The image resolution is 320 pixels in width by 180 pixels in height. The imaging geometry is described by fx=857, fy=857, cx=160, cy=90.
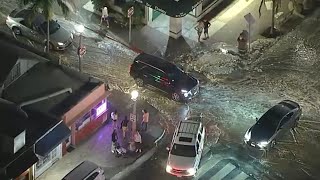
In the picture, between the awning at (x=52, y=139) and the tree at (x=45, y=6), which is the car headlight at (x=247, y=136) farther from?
the tree at (x=45, y=6)

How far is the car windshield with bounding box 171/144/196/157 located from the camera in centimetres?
5328

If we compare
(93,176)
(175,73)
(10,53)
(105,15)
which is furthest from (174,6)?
(93,176)

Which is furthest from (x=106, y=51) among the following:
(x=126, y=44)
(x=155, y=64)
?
(x=155, y=64)

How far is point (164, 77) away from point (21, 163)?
13.7 m

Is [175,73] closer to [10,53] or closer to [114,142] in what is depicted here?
[114,142]

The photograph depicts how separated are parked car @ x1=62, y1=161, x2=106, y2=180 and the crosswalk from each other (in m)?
6.12

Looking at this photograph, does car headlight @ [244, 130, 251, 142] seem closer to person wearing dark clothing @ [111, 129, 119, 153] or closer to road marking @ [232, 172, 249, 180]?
road marking @ [232, 172, 249, 180]

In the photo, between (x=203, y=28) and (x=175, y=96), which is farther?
(x=203, y=28)

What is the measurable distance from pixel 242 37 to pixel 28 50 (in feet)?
53.6

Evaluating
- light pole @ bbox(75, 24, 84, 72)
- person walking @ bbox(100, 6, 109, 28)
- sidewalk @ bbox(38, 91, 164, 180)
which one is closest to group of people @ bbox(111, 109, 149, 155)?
sidewalk @ bbox(38, 91, 164, 180)

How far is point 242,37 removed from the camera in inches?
2522

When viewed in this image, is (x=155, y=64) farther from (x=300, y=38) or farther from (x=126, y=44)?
(x=300, y=38)

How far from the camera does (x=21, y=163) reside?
164 feet

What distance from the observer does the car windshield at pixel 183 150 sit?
175ft
